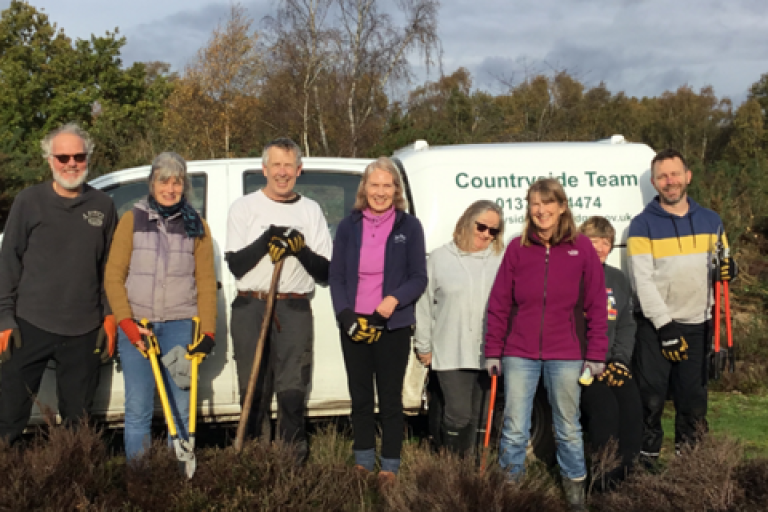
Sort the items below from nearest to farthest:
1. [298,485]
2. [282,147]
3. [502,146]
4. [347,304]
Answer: [298,485], [347,304], [282,147], [502,146]

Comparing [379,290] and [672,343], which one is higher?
[379,290]

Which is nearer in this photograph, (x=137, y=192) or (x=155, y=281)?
(x=155, y=281)

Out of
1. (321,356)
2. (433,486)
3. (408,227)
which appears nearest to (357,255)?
(408,227)

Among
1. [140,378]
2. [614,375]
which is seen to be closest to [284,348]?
[140,378]

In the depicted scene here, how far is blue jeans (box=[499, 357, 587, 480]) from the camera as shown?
370 cm

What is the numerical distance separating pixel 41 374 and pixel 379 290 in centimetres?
197

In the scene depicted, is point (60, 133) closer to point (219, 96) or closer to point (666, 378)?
point (666, 378)

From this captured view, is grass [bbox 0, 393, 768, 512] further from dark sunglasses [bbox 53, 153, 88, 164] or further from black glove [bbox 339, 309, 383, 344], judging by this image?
dark sunglasses [bbox 53, 153, 88, 164]

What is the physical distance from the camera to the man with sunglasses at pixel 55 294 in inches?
153

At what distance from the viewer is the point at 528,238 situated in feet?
12.4

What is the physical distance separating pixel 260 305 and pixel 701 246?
8.98 feet

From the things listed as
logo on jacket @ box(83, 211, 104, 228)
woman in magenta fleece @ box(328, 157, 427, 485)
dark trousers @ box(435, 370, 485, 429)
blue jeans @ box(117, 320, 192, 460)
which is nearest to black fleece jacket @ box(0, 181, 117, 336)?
logo on jacket @ box(83, 211, 104, 228)

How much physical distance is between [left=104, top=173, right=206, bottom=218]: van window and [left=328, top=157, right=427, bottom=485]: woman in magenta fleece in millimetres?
1165

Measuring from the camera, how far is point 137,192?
184 inches
